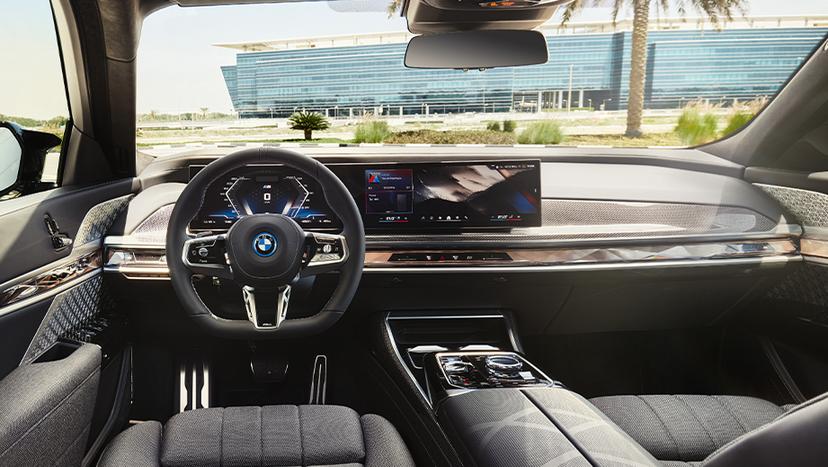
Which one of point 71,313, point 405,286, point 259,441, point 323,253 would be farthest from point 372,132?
point 259,441

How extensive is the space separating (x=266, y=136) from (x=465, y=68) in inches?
39.6

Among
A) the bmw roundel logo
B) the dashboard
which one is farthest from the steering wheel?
the dashboard

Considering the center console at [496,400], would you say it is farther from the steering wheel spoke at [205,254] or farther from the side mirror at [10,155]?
the side mirror at [10,155]

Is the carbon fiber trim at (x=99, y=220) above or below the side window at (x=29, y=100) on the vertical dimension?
below

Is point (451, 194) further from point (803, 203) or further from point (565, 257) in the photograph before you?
point (803, 203)

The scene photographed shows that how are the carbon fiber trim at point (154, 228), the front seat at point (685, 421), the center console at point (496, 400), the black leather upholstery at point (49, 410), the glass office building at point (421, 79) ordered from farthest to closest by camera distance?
the glass office building at point (421, 79) < the carbon fiber trim at point (154, 228) < the front seat at point (685, 421) < the black leather upholstery at point (49, 410) < the center console at point (496, 400)

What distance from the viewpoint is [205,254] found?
7.34ft

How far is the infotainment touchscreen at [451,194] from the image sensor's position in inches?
108

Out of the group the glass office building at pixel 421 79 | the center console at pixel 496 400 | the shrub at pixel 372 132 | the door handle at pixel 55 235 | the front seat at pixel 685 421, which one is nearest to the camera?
the center console at pixel 496 400

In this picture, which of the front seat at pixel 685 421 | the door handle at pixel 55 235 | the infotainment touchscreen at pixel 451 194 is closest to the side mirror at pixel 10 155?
the door handle at pixel 55 235

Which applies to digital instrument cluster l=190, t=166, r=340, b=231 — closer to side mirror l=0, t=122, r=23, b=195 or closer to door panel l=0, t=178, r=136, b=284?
door panel l=0, t=178, r=136, b=284

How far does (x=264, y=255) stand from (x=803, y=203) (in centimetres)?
227

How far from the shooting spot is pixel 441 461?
6.73 feet

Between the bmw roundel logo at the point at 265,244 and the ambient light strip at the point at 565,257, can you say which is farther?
the ambient light strip at the point at 565,257
